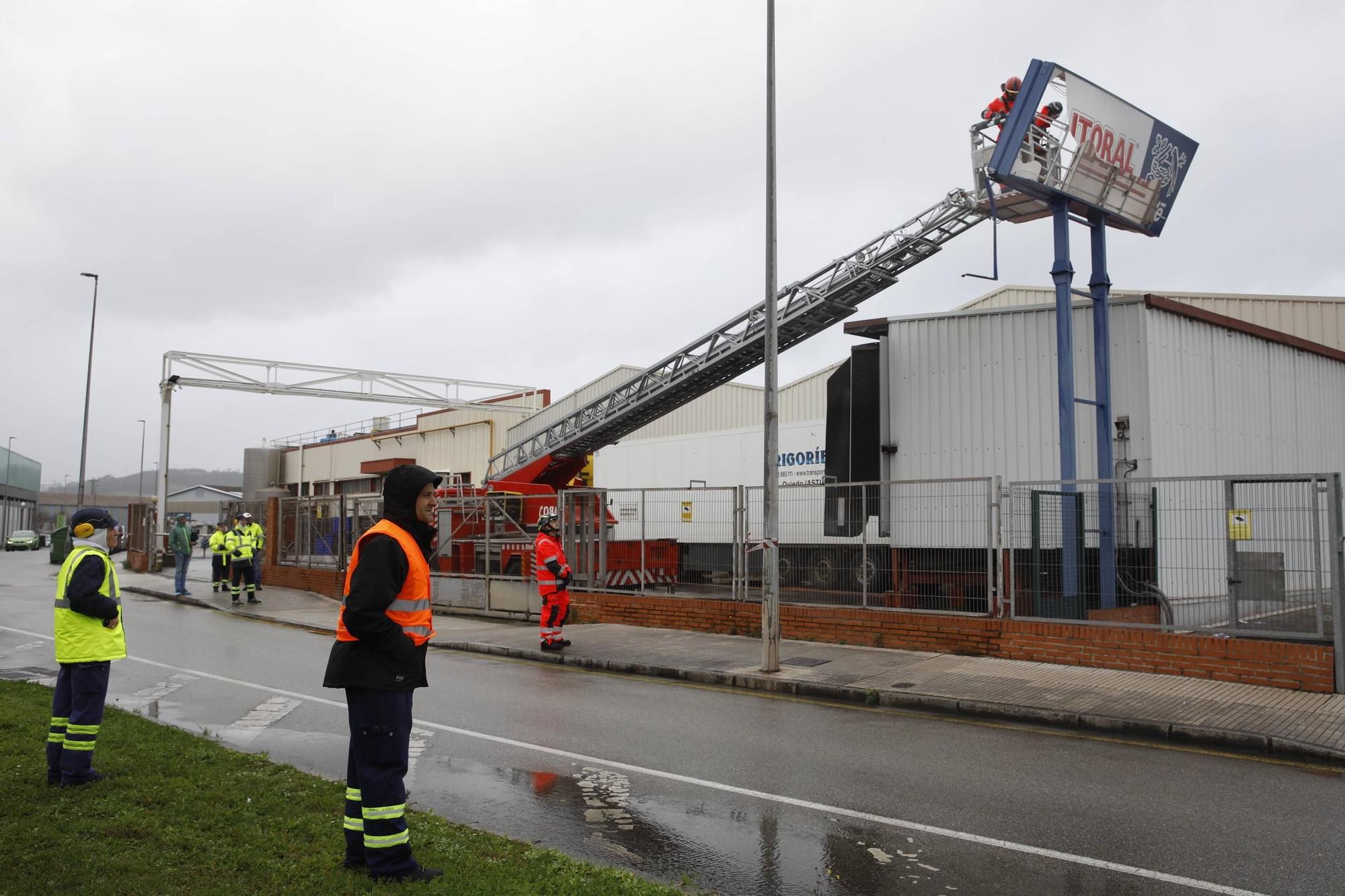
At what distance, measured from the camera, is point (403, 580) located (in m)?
4.57

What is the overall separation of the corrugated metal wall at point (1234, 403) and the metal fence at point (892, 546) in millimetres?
2950

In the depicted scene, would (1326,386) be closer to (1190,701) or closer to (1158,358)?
(1158,358)

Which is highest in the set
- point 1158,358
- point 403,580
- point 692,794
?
point 1158,358

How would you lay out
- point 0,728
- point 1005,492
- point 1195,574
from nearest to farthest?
1. point 0,728
2. point 1195,574
3. point 1005,492

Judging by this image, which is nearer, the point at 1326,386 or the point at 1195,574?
the point at 1195,574

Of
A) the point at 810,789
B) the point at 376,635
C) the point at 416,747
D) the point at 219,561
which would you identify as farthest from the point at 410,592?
the point at 219,561

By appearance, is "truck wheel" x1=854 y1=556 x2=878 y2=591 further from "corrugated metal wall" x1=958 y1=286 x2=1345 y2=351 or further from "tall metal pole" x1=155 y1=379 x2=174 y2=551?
"tall metal pole" x1=155 y1=379 x2=174 y2=551

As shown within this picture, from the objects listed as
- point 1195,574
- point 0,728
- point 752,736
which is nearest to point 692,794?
point 752,736

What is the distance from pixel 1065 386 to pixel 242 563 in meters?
16.9

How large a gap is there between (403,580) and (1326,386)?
17.7 metres

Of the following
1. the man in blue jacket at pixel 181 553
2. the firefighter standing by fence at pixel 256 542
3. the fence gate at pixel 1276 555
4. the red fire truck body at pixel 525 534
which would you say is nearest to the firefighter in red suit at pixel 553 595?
the red fire truck body at pixel 525 534

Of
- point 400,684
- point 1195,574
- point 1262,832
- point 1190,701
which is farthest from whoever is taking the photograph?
point 1195,574

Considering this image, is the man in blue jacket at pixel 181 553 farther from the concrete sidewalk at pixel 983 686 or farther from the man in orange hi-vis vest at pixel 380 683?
the man in orange hi-vis vest at pixel 380 683

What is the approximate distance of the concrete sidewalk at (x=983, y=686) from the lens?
8.44 metres
